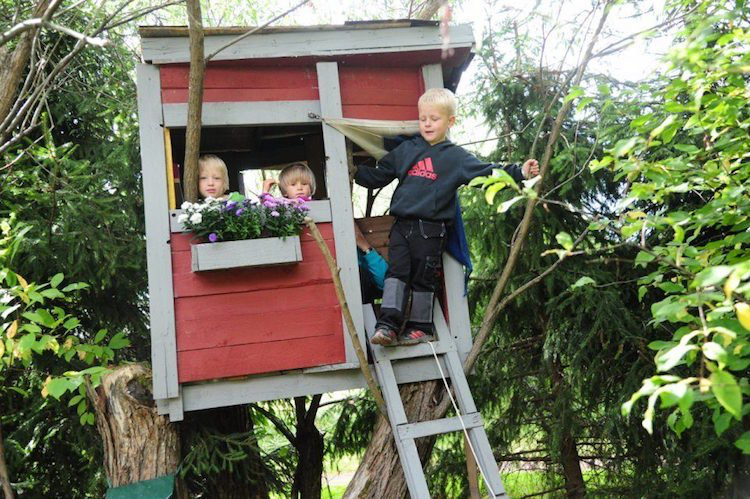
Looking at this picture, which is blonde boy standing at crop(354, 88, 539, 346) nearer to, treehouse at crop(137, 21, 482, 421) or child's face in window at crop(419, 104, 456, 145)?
child's face in window at crop(419, 104, 456, 145)

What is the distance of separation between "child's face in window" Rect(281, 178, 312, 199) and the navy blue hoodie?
629 mm

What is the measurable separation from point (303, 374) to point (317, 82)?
166 centimetres

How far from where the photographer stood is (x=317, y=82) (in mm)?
4434

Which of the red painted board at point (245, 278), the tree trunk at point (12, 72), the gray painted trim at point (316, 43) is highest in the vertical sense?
the tree trunk at point (12, 72)

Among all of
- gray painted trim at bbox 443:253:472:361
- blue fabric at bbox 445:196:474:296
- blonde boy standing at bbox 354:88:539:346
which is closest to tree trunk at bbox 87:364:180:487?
blonde boy standing at bbox 354:88:539:346

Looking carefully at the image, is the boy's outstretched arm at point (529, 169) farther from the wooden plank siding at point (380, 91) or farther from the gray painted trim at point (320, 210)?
the gray painted trim at point (320, 210)

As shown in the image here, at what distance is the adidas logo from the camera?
14.2 feet

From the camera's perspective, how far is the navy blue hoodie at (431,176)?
4.28 m

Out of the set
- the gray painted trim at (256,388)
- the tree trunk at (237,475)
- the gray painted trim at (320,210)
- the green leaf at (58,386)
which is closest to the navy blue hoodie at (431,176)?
the gray painted trim at (320,210)

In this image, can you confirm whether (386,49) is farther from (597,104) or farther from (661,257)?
→ (661,257)

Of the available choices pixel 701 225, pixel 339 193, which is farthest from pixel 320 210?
pixel 701 225

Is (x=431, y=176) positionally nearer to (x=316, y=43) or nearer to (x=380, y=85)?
(x=380, y=85)

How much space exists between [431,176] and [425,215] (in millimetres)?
229

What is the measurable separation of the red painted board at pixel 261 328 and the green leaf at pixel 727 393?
238cm
